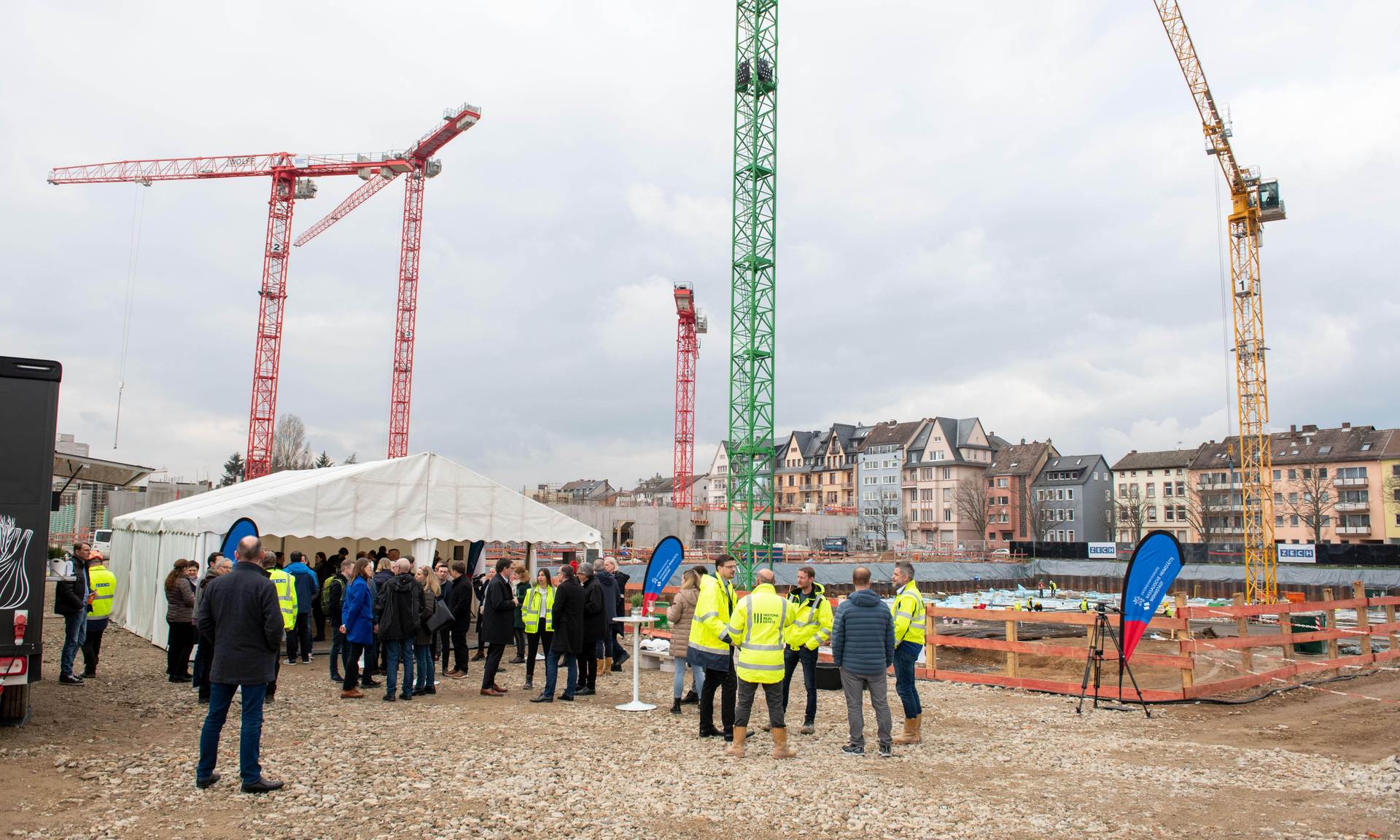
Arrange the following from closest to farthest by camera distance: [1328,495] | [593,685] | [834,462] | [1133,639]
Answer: [1133,639] → [593,685] → [1328,495] → [834,462]

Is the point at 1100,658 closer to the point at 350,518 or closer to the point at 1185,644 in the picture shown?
the point at 1185,644

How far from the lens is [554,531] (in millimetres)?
17781

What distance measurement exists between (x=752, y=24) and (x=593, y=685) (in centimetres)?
4470

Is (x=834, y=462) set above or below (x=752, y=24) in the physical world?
below

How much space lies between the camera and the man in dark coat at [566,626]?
10625mm

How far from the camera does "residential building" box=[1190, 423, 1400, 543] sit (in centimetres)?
7212

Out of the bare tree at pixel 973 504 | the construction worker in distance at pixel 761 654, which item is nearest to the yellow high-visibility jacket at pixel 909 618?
the construction worker in distance at pixel 761 654

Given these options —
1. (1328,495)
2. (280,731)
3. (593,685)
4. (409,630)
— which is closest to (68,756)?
(280,731)

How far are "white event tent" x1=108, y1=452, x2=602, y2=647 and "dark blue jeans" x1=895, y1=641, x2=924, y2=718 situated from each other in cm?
929

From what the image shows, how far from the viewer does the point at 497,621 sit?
11695mm

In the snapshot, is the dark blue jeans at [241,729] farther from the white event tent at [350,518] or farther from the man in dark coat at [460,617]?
the white event tent at [350,518]

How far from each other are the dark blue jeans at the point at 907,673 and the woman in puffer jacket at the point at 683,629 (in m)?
2.18

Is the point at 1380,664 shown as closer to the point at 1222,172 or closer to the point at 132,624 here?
the point at 132,624

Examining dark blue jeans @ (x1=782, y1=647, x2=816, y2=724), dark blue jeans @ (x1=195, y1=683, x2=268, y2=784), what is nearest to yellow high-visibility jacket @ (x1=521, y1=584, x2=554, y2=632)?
dark blue jeans @ (x1=782, y1=647, x2=816, y2=724)
